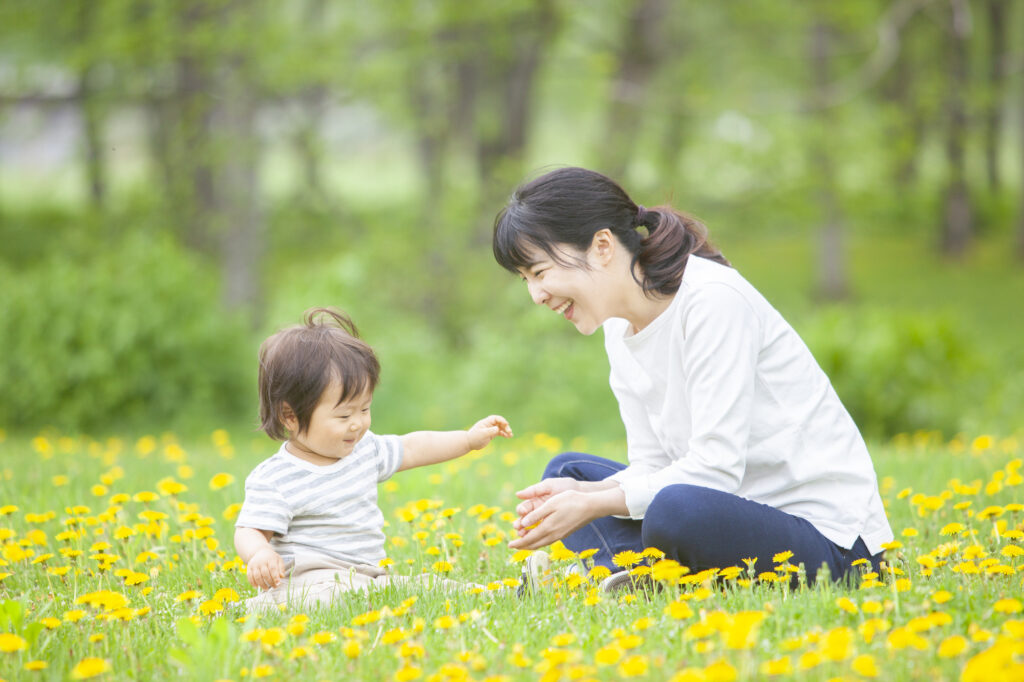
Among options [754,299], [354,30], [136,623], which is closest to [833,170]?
[354,30]

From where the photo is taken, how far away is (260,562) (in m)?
2.59

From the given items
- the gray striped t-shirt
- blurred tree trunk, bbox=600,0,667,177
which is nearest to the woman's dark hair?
the gray striped t-shirt

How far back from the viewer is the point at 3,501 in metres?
4.14

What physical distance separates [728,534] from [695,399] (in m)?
0.38

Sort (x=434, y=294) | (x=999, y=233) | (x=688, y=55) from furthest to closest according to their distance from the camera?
(x=999, y=233) → (x=688, y=55) → (x=434, y=294)

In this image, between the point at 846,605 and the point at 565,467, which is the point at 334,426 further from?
the point at 846,605

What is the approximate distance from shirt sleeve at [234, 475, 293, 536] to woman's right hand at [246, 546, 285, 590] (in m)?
0.18

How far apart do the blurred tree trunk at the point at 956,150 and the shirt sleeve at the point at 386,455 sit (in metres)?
15.7

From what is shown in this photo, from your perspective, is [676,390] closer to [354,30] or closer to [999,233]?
[354,30]

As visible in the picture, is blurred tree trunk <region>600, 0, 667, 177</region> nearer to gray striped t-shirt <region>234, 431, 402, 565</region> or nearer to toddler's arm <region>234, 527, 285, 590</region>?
gray striped t-shirt <region>234, 431, 402, 565</region>

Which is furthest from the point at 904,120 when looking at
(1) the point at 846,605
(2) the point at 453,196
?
(1) the point at 846,605

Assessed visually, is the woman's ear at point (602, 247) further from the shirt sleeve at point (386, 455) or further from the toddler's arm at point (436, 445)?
the shirt sleeve at point (386, 455)

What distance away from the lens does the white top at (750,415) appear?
2.68 m

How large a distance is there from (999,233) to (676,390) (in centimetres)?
2285
